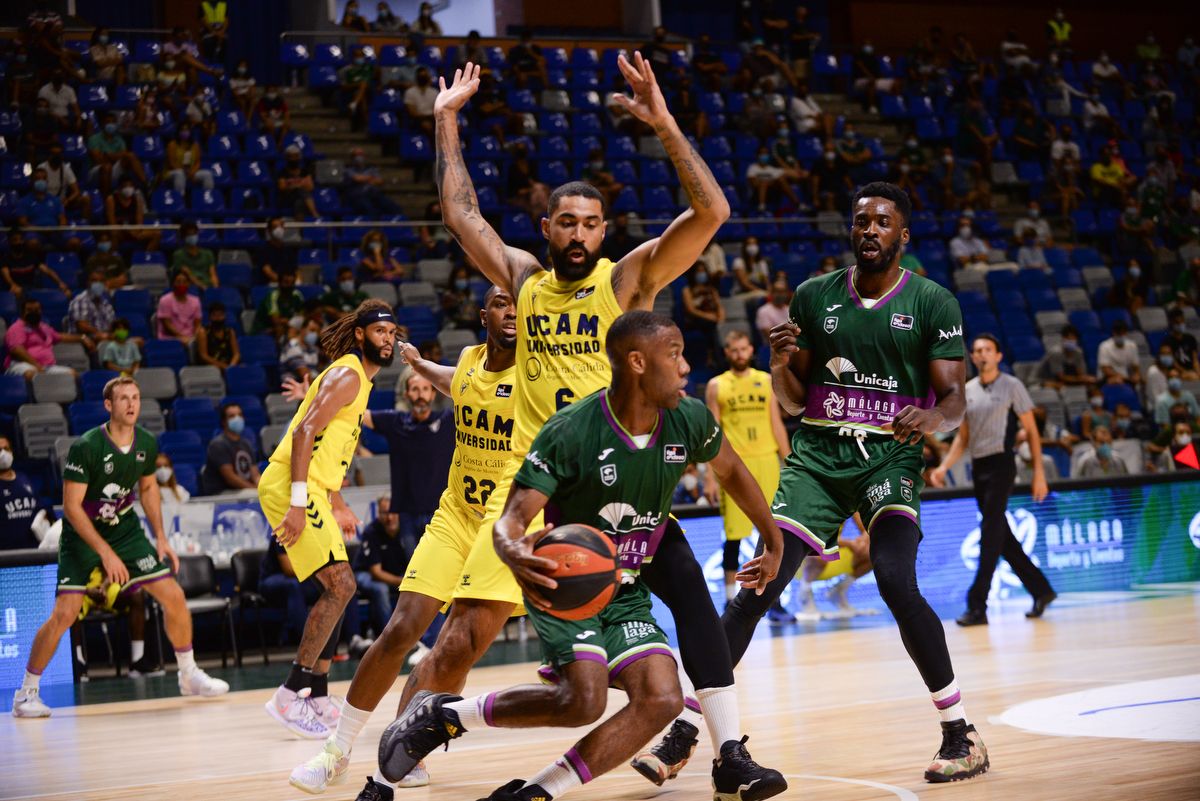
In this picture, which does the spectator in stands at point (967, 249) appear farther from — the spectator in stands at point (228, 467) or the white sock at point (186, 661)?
the white sock at point (186, 661)

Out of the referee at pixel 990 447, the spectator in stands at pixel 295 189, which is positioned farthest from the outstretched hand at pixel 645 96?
the spectator in stands at pixel 295 189

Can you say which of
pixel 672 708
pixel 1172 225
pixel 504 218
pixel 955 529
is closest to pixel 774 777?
pixel 672 708

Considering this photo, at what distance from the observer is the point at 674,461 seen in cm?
474

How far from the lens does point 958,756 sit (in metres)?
5.24

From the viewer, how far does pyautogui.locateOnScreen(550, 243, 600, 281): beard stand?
5.14 m

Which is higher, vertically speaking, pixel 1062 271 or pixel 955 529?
pixel 1062 271

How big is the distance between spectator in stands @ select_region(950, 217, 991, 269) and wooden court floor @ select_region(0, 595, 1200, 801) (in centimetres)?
1003

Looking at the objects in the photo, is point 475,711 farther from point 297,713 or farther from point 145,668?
point 145,668

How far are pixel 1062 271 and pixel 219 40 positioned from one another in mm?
11918

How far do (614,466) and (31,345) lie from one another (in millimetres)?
11012

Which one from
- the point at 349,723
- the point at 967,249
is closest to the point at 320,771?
the point at 349,723

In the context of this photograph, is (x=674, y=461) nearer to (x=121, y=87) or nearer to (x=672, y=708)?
(x=672, y=708)

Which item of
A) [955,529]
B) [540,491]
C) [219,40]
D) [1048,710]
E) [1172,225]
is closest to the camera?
[540,491]

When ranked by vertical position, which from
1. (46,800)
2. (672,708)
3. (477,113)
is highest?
(477,113)
